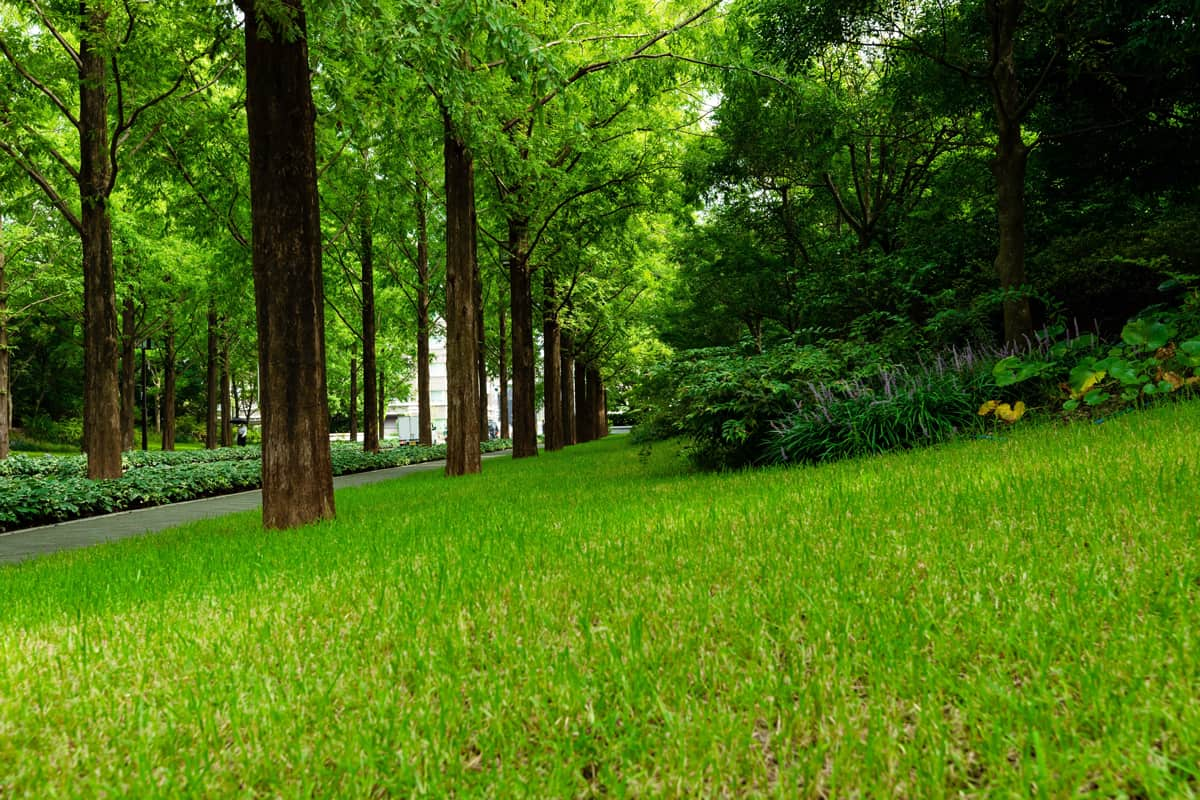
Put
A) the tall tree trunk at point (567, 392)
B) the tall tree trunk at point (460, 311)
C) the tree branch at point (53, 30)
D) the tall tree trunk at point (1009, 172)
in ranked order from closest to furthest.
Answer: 1. the tall tree trunk at point (1009, 172)
2. the tree branch at point (53, 30)
3. the tall tree trunk at point (460, 311)
4. the tall tree trunk at point (567, 392)

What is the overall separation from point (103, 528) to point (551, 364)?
520 inches

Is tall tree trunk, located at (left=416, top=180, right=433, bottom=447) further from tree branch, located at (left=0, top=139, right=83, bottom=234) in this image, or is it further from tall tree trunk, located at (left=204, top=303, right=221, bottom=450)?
tall tree trunk, located at (left=204, top=303, right=221, bottom=450)

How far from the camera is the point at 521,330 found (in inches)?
691

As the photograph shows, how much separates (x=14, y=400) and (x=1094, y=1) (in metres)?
56.6

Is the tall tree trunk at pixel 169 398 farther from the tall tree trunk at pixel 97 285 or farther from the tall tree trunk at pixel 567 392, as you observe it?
the tall tree trunk at pixel 97 285

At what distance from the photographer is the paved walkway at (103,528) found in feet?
25.1

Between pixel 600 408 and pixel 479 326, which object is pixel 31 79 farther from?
pixel 600 408

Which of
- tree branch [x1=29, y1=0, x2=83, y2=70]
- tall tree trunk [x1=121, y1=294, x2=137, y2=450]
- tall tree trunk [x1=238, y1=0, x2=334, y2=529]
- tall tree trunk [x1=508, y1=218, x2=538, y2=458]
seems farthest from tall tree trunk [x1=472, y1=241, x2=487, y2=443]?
tall tree trunk [x1=121, y1=294, x2=137, y2=450]

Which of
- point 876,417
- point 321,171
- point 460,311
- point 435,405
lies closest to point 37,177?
point 321,171

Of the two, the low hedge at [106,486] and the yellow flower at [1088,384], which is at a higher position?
the yellow flower at [1088,384]

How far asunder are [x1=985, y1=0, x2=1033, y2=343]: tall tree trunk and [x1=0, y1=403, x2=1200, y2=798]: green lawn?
5279mm

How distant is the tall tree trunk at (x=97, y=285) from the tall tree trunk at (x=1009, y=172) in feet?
50.5

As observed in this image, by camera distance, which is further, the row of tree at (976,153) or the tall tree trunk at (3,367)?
the tall tree trunk at (3,367)

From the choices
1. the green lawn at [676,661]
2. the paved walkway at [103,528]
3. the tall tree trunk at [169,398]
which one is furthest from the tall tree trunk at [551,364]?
the tall tree trunk at [169,398]
